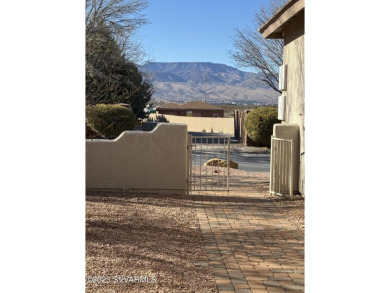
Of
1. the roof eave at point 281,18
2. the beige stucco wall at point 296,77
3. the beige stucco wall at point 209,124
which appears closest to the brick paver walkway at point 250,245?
the beige stucco wall at point 296,77

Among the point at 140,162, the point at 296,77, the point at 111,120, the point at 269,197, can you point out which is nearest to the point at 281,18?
the point at 296,77

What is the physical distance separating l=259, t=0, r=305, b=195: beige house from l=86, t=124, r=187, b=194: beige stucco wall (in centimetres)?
188

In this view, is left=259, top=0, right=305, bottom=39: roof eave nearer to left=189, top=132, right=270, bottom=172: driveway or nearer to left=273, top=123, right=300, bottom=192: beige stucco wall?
left=273, top=123, right=300, bottom=192: beige stucco wall

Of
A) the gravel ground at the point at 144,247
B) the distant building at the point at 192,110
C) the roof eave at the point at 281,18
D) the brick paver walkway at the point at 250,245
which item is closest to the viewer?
the gravel ground at the point at 144,247

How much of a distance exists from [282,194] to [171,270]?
17.1 ft

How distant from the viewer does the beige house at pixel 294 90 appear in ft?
31.9

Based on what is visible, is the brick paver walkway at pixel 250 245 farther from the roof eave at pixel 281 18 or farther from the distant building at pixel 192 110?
the distant building at pixel 192 110

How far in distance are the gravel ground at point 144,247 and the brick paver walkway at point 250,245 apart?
0.18m

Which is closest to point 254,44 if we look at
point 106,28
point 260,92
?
point 106,28

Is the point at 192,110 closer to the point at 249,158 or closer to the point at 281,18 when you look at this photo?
the point at 249,158

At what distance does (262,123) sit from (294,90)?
13.0 m

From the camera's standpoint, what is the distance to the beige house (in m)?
9.73

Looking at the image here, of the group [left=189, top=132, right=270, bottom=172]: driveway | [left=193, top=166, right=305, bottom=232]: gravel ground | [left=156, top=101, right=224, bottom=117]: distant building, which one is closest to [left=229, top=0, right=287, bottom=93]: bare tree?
[left=189, top=132, right=270, bottom=172]: driveway

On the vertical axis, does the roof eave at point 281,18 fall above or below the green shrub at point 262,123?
above
